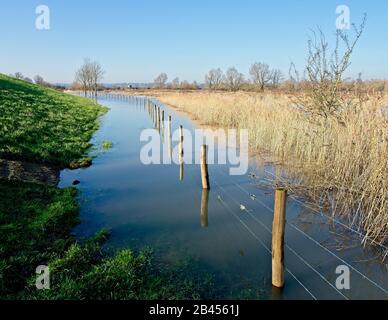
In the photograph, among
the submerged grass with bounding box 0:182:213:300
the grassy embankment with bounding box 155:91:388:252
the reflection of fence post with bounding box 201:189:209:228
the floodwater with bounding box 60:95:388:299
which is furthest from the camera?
the reflection of fence post with bounding box 201:189:209:228

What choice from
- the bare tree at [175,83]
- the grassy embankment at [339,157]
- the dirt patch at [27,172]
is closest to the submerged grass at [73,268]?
the dirt patch at [27,172]

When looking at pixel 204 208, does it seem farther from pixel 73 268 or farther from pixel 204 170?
pixel 73 268

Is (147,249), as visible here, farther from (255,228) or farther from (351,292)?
(351,292)

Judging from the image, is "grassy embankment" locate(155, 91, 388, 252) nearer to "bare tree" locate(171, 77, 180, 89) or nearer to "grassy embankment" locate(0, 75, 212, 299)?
A: "grassy embankment" locate(0, 75, 212, 299)

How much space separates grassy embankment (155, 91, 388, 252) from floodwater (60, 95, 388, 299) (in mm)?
673

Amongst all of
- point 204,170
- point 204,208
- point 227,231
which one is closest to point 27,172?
point 204,170

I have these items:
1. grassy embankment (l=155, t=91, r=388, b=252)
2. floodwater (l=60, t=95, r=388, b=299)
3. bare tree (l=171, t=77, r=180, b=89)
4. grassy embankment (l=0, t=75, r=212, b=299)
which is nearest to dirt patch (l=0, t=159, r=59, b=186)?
floodwater (l=60, t=95, r=388, b=299)

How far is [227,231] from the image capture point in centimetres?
690

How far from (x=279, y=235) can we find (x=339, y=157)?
5002 millimetres

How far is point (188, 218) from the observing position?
24.7 ft

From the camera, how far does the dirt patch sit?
9005 mm

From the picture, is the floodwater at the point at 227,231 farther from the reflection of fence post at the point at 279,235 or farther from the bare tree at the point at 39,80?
the bare tree at the point at 39,80

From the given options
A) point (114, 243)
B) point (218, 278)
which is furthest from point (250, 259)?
point (114, 243)
